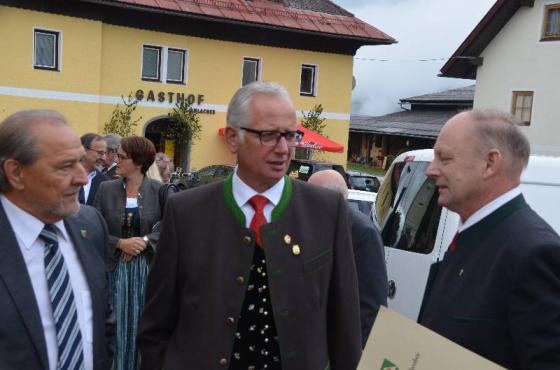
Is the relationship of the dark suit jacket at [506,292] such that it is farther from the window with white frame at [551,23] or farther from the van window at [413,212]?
the window with white frame at [551,23]

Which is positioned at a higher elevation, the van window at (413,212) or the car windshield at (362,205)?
the van window at (413,212)

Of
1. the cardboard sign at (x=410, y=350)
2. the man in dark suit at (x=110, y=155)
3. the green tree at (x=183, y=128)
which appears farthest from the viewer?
the green tree at (x=183, y=128)

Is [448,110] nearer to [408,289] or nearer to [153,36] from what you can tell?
[153,36]

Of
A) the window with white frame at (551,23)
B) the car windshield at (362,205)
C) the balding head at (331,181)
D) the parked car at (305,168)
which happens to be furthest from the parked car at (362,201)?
the window with white frame at (551,23)

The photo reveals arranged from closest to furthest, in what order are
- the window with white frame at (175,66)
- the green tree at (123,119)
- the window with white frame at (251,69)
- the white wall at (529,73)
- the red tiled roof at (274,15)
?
the white wall at (529,73) → the green tree at (123,119) → the red tiled roof at (274,15) → the window with white frame at (175,66) → the window with white frame at (251,69)

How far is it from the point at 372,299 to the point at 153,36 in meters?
21.6

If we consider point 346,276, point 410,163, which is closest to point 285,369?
point 346,276

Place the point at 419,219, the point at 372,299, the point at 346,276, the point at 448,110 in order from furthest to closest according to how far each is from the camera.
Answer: the point at 448,110 < the point at 419,219 < the point at 372,299 < the point at 346,276

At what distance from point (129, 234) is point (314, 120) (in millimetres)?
22214

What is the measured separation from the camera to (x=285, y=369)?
8.23ft

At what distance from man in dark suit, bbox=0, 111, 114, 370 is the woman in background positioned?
2.26 metres

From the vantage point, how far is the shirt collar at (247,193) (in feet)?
8.71

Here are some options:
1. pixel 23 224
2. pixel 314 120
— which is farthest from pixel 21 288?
pixel 314 120

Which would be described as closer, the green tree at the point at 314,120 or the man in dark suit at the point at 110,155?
the man in dark suit at the point at 110,155
